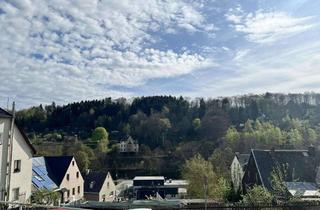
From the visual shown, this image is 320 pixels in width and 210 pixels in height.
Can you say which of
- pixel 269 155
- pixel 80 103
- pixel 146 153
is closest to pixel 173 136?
pixel 146 153

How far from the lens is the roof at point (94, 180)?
133 ft

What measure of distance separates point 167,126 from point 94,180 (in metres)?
50.2

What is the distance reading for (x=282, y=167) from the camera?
28.3 meters

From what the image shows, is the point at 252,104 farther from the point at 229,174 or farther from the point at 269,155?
the point at 269,155

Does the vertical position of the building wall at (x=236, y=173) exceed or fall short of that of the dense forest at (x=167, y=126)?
it falls short

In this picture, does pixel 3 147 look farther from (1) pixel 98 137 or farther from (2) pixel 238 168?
(1) pixel 98 137

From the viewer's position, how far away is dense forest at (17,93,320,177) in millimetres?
65125

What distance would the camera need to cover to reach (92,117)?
105m

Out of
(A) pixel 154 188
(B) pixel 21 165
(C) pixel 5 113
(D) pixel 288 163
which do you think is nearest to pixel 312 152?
(D) pixel 288 163

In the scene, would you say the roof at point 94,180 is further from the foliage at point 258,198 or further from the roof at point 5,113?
the foliage at point 258,198

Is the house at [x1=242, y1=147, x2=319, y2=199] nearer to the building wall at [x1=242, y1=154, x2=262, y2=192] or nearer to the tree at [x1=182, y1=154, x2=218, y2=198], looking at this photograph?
the building wall at [x1=242, y1=154, x2=262, y2=192]

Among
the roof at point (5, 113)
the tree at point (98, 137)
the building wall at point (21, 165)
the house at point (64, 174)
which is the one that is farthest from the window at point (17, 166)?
the tree at point (98, 137)

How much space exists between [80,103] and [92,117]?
9.70m

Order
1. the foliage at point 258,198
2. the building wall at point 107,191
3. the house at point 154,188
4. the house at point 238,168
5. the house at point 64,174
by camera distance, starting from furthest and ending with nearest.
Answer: the house at point 154,188, the building wall at point 107,191, the house at point 238,168, the house at point 64,174, the foliage at point 258,198
